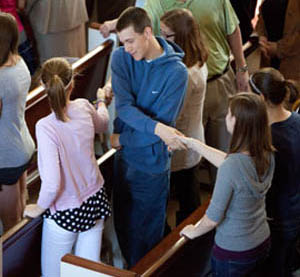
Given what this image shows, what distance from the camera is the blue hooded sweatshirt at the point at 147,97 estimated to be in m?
3.19

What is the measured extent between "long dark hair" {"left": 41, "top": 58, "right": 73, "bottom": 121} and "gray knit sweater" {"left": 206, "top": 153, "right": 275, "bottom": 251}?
734 mm

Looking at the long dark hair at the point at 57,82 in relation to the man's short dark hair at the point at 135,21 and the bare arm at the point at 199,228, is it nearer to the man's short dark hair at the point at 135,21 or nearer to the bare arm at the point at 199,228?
the man's short dark hair at the point at 135,21

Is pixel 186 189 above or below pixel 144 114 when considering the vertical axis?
below

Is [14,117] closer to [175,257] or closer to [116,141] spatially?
[116,141]

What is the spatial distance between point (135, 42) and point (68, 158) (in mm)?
617

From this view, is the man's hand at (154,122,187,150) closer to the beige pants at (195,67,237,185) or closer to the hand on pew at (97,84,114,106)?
the hand on pew at (97,84,114,106)

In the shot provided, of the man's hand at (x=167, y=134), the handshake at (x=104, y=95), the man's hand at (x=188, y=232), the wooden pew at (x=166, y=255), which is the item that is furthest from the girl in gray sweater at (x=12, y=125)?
the man's hand at (x=188, y=232)

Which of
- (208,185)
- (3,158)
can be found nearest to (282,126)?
(3,158)

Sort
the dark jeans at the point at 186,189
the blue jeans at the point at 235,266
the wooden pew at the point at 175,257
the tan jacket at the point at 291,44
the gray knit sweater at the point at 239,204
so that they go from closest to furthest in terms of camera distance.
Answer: the gray knit sweater at the point at 239,204 < the wooden pew at the point at 175,257 < the blue jeans at the point at 235,266 < the dark jeans at the point at 186,189 < the tan jacket at the point at 291,44

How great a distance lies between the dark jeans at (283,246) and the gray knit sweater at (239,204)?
278mm

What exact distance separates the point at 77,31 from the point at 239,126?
2.79m

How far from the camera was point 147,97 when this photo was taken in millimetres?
3264

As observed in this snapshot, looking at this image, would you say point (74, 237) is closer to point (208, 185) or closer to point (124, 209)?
point (124, 209)

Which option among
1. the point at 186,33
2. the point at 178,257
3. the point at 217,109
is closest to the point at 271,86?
the point at 186,33
